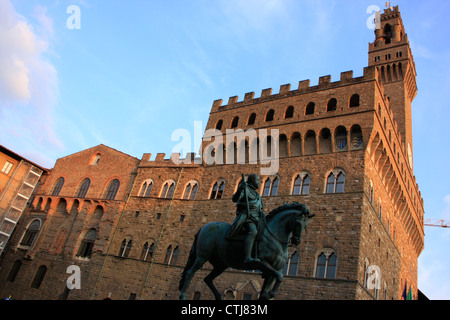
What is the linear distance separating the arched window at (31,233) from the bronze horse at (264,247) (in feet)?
80.4

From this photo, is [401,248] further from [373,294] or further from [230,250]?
[230,250]

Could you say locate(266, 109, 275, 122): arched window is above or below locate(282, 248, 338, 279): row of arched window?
above

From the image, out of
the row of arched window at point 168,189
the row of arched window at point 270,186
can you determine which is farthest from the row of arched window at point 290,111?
the row of arched window at point 168,189

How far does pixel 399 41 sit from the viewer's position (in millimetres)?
35000

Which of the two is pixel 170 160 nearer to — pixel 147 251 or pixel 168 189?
pixel 168 189

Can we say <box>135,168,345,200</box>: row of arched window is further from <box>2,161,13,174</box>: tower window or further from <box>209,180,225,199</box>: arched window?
<box>2,161,13,174</box>: tower window

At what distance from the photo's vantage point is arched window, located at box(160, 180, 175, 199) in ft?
83.5

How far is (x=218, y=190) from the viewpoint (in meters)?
23.6

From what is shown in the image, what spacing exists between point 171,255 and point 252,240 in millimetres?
16145

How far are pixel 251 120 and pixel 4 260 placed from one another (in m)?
22.3

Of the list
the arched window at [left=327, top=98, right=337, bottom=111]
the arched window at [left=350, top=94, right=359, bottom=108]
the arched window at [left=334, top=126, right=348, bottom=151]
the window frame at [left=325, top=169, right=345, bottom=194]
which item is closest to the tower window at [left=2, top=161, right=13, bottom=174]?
the window frame at [left=325, top=169, right=345, bottom=194]

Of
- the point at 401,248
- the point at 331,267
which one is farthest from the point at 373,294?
the point at 401,248

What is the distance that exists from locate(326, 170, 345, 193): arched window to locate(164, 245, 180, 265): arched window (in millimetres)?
10293

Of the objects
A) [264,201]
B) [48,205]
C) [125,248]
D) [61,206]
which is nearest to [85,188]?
[61,206]
